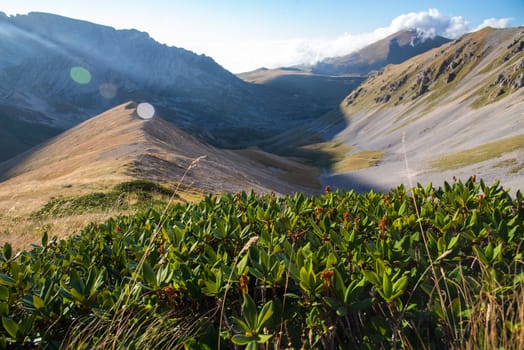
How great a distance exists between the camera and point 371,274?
8.52ft

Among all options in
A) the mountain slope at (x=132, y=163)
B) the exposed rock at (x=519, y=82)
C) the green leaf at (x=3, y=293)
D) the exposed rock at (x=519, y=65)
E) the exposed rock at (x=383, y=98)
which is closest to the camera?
the green leaf at (x=3, y=293)

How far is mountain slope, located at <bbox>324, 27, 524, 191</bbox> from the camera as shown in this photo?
55763 mm

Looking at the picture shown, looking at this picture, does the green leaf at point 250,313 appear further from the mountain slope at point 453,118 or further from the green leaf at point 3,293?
the mountain slope at point 453,118

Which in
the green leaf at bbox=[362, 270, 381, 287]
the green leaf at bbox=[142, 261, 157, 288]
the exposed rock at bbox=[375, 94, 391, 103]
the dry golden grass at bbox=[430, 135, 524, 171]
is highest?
the exposed rock at bbox=[375, 94, 391, 103]

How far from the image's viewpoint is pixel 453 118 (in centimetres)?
10450

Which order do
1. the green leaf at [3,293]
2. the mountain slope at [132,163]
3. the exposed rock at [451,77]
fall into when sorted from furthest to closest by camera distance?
1. the exposed rock at [451,77]
2. the mountain slope at [132,163]
3. the green leaf at [3,293]

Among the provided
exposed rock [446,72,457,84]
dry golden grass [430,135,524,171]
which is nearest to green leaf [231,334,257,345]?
dry golden grass [430,135,524,171]

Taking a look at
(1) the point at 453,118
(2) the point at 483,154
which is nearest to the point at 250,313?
(2) the point at 483,154

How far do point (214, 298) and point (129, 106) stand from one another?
89835 mm

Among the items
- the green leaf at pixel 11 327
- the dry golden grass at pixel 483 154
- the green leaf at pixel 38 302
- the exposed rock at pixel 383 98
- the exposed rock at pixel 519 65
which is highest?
the exposed rock at pixel 519 65

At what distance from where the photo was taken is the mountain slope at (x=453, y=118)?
55763 mm

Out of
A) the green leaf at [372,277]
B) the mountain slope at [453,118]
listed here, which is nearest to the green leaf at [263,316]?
the green leaf at [372,277]

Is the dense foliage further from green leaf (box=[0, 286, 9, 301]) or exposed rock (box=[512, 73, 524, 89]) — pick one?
exposed rock (box=[512, 73, 524, 89])

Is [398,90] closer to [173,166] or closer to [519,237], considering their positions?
[173,166]
